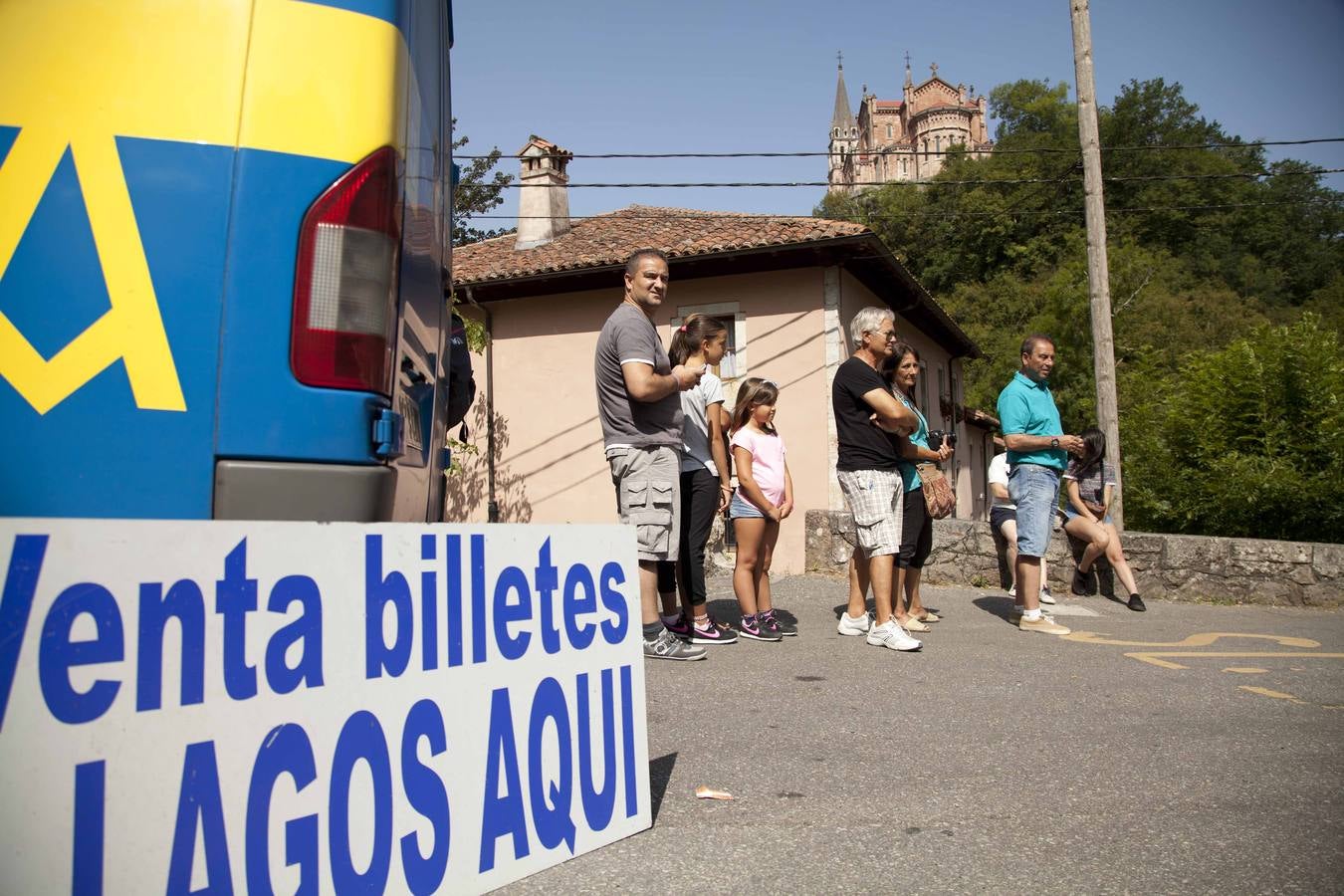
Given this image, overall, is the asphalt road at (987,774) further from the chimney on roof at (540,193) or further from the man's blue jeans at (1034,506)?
the chimney on roof at (540,193)

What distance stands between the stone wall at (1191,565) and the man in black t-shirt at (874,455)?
3982 mm

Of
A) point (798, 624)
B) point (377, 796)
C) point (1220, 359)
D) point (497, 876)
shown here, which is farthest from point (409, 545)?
point (1220, 359)

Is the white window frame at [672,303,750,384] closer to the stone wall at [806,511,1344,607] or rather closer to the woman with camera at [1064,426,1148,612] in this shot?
the stone wall at [806,511,1344,607]

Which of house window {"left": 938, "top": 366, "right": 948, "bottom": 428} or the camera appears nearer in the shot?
the camera

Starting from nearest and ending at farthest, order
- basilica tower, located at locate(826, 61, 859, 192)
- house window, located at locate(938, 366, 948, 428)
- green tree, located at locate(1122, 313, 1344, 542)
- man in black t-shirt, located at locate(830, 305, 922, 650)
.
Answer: man in black t-shirt, located at locate(830, 305, 922, 650) < green tree, located at locate(1122, 313, 1344, 542) < house window, located at locate(938, 366, 948, 428) < basilica tower, located at locate(826, 61, 859, 192)

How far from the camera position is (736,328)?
16.6 meters

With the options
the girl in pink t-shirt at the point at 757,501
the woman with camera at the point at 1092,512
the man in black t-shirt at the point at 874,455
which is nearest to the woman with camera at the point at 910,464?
the man in black t-shirt at the point at 874,455

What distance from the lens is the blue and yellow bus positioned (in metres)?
1.96

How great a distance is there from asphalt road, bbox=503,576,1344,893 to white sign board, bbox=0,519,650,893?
10.1 inches

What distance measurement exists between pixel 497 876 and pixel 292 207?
150 centimetres

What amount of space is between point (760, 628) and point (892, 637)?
84 centimetres

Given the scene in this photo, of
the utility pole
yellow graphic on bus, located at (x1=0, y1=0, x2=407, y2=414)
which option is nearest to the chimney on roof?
the utility pole

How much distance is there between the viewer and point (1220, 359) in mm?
11055

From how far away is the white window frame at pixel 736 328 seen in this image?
16.5 metres
